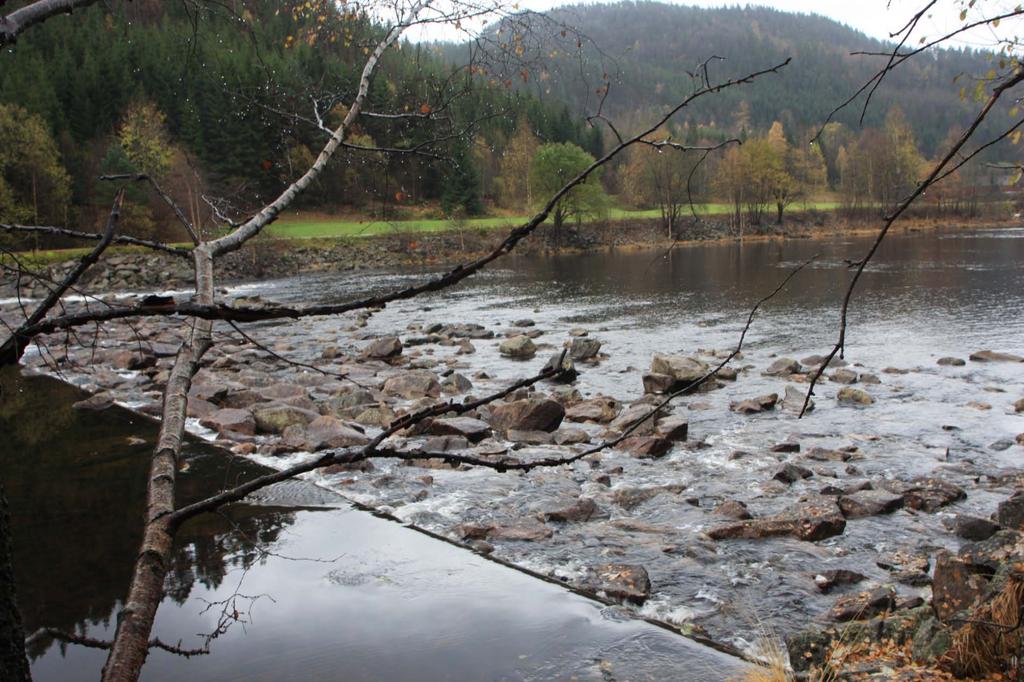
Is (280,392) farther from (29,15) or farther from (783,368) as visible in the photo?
(29,15)

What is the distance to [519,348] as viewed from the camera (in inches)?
822

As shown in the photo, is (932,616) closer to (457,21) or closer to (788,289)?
(457,21)

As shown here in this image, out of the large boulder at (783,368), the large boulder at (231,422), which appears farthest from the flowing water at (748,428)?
the large boulder at (231,422)

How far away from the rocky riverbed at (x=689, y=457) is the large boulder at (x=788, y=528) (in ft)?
0.08

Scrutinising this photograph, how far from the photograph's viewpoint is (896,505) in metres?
9.00

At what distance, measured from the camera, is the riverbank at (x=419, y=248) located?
45.4 metres

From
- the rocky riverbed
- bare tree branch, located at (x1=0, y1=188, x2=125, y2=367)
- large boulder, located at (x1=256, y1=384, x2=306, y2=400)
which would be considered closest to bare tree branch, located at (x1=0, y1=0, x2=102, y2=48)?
bare tree branch, located at (x1=0, y1=188, x2=125, y2=367)

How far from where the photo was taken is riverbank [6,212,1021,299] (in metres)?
45.4

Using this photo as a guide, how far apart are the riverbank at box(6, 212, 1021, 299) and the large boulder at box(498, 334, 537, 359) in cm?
715

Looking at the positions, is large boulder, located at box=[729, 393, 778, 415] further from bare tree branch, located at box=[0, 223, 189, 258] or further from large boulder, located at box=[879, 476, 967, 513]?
bare tree branch, located at box=[0, 223, 189, 258]

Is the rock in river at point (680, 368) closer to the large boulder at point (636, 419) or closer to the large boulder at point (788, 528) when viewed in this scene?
the large boulder at point (636, 419)

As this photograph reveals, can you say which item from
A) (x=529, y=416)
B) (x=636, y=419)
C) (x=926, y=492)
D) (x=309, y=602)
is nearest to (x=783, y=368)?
(x=636, y=419)

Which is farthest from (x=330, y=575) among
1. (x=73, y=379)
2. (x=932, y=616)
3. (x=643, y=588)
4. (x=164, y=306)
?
(x=73, y=379)

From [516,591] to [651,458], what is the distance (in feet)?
16.5
